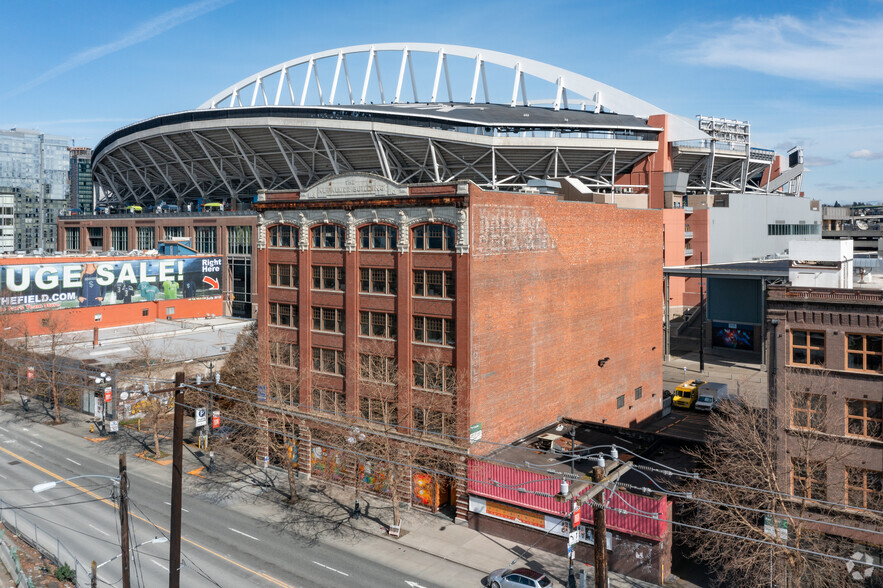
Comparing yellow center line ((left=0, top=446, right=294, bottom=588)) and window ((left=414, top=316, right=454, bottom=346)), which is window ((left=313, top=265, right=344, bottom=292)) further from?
yellow center line ((left=0, top=446, right=294, bottom=588))

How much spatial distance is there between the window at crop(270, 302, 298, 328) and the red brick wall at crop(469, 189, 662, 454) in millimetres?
13751

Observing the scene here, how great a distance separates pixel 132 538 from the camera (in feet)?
107

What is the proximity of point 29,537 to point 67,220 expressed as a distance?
103929 mm

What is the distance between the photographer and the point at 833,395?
1063 inches

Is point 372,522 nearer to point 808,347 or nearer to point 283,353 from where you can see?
point 283,353

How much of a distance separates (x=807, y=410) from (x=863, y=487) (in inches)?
132

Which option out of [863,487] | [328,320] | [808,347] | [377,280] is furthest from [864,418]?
[328,320]

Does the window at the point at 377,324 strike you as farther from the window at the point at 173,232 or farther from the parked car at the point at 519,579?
the window at the point at 173,232

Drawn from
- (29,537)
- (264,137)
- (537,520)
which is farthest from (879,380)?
(264,137)

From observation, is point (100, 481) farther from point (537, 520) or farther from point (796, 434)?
point (796, 434)

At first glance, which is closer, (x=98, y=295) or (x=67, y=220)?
(x=98, y=295)

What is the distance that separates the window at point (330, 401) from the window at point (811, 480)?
2332cm

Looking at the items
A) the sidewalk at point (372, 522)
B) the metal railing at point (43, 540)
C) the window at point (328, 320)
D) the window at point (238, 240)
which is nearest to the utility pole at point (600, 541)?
the sidewalk at point (372, 522)

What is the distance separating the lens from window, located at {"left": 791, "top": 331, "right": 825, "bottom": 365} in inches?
1087
